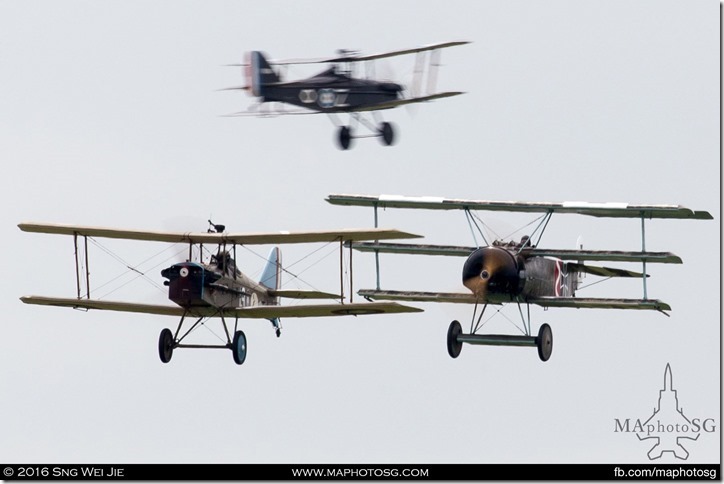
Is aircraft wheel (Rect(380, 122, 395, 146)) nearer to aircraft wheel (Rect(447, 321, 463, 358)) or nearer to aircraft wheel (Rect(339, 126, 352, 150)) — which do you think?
aircraft wheel (Rect(339, 126, 352, 150))

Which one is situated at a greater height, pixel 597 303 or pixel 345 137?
pixel 345 137

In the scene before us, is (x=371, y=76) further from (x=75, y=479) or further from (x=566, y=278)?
(x=75, y=479)

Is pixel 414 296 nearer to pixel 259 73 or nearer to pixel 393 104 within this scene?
pixel 393 104

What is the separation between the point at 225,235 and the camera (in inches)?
2360

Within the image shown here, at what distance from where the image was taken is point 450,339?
198 ft

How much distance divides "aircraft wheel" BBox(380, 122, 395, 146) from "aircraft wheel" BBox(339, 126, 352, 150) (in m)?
0.51

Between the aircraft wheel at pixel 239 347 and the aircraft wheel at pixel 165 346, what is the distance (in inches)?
35.5

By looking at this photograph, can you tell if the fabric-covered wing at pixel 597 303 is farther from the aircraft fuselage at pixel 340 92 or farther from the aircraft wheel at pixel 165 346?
the aircraft wheel at pixel 165 346

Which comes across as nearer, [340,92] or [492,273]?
[492,273]

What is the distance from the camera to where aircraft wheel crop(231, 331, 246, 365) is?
2358 inches

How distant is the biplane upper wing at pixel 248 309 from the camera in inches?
2312

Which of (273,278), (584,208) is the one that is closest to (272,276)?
(273,278)

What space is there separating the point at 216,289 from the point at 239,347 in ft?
3.10

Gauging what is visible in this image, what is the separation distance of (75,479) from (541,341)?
7.06m
